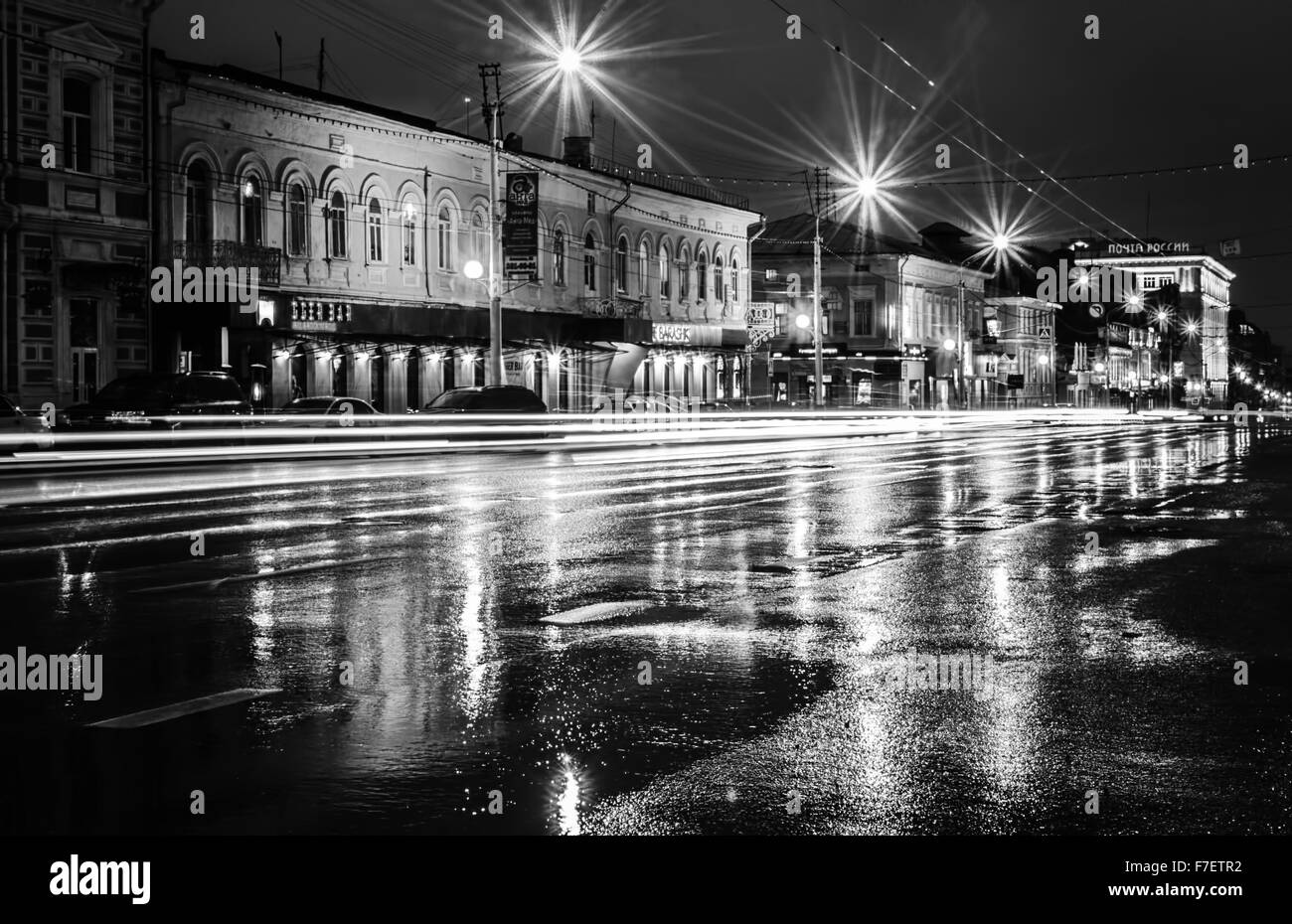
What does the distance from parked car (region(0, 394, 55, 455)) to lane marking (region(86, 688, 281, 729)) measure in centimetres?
2071

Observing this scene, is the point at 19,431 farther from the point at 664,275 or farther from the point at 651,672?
the point at 664,275

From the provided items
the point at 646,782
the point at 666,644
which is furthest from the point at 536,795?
the point at 666,644

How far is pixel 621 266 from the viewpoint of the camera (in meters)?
56.2

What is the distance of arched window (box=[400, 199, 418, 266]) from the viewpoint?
1735 inches

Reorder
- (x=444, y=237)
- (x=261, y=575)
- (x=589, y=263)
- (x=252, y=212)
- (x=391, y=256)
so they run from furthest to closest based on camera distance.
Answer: (x=589, y=263), (x=444, y=237), (x=391, y=256), (x=252, y=212), (x=261, y=575)

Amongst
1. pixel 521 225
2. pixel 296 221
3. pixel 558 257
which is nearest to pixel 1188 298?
pixel 558 257

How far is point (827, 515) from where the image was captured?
694 inches

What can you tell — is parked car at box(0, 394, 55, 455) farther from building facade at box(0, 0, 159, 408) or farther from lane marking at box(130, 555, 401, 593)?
lane marking at box(130, 555, 401, 593)

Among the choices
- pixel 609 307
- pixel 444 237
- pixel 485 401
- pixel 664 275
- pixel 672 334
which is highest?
pixel 664 275

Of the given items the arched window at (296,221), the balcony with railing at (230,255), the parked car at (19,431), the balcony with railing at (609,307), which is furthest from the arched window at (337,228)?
the parked car at (19,431)

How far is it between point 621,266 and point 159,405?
28.1 m

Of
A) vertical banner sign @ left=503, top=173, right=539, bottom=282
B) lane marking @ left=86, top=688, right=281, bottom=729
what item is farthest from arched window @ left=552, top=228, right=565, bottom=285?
lane marking @ left=86, top=688, right=281, bottom=729

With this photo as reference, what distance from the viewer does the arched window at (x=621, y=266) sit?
55.8 metres
